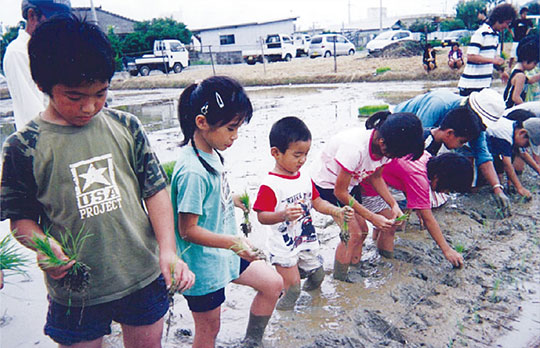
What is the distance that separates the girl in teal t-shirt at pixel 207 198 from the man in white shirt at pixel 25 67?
1201mm

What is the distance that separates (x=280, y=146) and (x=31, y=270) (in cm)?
243

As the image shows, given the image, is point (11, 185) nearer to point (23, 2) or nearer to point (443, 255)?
point (23, 2)

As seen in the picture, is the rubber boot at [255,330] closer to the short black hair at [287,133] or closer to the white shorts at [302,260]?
the white shorts at [302,260]

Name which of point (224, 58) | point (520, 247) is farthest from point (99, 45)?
point (224, 58)

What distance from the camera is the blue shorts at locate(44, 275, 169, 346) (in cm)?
159

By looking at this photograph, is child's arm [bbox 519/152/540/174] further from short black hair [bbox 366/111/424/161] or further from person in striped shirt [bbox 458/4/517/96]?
short black hair [bbox 366/111/424/161]

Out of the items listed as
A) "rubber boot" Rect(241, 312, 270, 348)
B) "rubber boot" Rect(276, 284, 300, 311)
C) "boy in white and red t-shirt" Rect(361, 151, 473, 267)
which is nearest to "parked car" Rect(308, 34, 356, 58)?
"boy in white and red t-shirt" Rect(361, 151, 473, 267)

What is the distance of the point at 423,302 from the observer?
2.83 meters

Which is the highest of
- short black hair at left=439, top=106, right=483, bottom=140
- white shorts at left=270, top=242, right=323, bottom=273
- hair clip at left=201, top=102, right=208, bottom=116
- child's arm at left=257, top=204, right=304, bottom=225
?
hair clip at left=201, top=102, right=208, bottom=116

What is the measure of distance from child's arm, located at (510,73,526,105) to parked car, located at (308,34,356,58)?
945 inches

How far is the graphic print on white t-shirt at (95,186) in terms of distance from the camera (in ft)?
5.06

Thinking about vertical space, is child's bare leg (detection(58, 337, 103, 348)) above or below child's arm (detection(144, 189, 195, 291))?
below

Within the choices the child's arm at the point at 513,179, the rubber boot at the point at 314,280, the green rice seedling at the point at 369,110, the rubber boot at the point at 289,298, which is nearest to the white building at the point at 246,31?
the green rice seedling at the point at 369,110

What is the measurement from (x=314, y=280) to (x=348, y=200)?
23.9 inches
